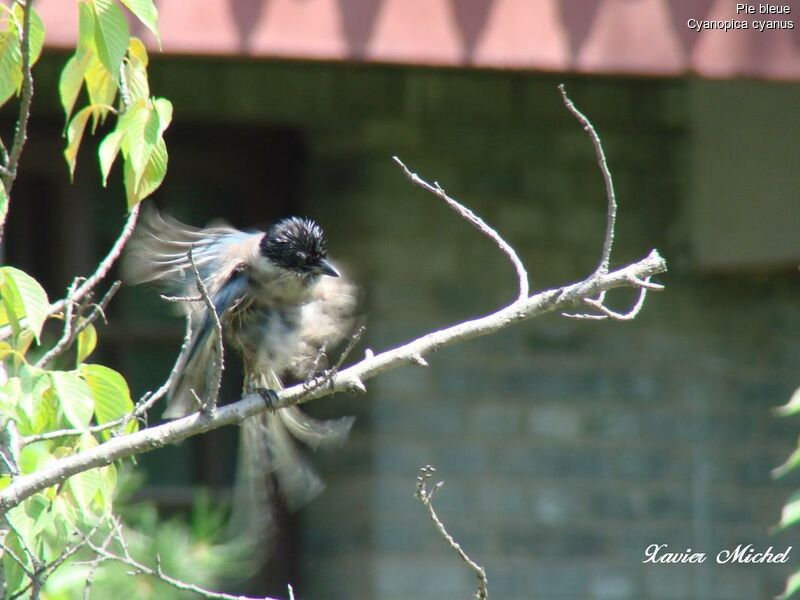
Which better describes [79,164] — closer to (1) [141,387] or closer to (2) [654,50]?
(1) [141,387]

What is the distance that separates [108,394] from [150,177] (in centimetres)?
30

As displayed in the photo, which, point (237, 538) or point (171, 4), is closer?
point (171, 4)

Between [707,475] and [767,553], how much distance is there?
36 cm

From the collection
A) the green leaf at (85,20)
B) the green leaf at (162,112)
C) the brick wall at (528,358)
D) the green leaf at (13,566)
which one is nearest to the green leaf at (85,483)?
the green leaf at (13,566)

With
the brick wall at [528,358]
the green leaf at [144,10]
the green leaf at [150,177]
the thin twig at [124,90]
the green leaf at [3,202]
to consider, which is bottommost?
the brick wall at [528,358]

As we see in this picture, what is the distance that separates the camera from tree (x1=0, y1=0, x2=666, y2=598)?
154 cm

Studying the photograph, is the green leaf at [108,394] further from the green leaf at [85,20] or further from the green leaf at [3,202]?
the green leaf at [85,20]

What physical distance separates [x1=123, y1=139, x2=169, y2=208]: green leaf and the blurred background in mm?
2766

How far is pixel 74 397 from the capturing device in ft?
5.12

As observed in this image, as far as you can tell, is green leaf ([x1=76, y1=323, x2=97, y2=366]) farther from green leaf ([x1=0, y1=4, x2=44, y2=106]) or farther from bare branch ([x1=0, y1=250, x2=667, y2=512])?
green leaf ([x1=0, y1=4, x2=44, y2=106])

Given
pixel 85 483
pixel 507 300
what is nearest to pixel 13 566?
pixel 85 483

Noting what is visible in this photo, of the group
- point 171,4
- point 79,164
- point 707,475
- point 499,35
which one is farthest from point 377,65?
point 707,475

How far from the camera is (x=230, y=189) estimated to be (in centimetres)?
474

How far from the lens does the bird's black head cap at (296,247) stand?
110 inches
